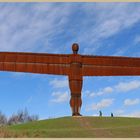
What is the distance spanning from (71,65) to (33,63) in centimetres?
147

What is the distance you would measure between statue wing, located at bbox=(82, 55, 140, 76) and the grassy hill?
6.05 ft

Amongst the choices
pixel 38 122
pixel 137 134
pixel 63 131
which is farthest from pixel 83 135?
pixel 38 122

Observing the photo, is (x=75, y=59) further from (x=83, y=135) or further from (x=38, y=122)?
(x=83, y=135)

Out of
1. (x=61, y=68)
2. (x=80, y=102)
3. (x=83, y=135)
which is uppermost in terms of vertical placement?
(x=61, y=68)

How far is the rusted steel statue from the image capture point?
48.7 feet

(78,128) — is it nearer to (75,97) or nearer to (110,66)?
(75,97)

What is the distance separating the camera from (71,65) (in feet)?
49.0

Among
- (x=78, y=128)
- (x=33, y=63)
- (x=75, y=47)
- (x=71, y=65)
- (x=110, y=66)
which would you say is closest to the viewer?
(x=78, y=128)

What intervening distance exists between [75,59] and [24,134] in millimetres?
4159

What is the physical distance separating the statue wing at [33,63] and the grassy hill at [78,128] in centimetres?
201

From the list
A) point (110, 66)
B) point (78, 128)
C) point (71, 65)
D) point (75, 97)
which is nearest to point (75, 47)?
point (71, 65)


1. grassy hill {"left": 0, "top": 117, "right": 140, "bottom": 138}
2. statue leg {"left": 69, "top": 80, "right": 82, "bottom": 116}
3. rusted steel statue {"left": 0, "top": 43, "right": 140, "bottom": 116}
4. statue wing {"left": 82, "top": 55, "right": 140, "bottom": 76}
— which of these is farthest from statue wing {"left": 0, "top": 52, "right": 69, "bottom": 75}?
grassy hill {"left": 0, "top": 117, "right": 140, "bottom": 138}

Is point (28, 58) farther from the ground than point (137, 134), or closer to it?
farther from the ground

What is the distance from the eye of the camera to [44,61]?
1512 centimetres
